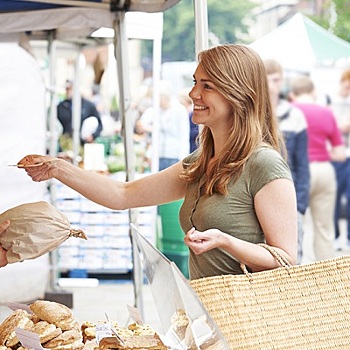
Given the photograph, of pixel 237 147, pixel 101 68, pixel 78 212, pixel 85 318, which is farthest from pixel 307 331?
pixel 101 68

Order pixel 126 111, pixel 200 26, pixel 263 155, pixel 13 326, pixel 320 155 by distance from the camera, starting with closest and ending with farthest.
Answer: pixel 13 326 < pixel 263 155 < pixel 200 26 < pixel 126 111 < pixel 320 155

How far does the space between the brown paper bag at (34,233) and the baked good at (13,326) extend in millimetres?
329

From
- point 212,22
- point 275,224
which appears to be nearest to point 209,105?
point 275,224

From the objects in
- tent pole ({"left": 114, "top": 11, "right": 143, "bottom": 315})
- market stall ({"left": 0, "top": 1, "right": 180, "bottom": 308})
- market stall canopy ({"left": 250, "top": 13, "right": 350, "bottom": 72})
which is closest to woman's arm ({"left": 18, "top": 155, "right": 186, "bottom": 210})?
market stall ({"left": 0, "top": 1, "right": 180, "bottom": 308})

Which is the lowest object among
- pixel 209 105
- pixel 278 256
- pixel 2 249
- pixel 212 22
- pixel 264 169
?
pixel 212 22

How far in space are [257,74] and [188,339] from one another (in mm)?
1110

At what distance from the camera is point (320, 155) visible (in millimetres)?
9094

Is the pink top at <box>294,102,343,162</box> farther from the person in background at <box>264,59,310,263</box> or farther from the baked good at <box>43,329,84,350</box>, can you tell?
the baked good at <box>43,329,84,350</box>

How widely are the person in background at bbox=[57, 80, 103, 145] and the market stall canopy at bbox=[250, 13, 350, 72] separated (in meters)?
2.14

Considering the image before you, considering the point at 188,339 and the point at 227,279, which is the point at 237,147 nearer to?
the point at 227,279

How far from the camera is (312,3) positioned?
36938mm

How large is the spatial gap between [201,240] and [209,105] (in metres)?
0.63

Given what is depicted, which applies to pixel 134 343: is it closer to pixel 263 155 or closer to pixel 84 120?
pixel 263 155

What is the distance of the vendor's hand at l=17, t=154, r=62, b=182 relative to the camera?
3498mm
